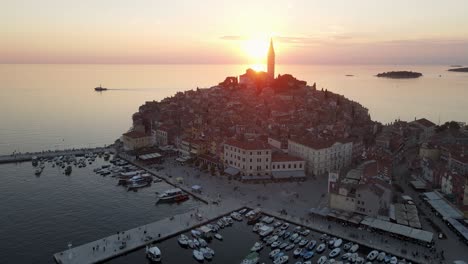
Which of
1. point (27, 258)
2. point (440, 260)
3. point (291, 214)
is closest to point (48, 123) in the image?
point (27, 258)

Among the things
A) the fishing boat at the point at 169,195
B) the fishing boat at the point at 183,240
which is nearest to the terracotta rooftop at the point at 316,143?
the fishing boat at the point at 169,195

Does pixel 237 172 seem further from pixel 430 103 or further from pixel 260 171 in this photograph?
pixel 430 103

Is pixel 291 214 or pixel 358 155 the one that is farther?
pixel 358 155

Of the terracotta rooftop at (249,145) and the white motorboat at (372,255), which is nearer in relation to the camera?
the white motorboat at (372,255)

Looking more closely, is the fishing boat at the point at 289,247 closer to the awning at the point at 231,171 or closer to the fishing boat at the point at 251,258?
the fishing boat at the point at 251,258

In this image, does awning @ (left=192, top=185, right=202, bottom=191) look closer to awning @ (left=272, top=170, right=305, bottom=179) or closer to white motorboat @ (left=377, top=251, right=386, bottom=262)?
awning @ (left=272, top=170, right=305, bottom=179)

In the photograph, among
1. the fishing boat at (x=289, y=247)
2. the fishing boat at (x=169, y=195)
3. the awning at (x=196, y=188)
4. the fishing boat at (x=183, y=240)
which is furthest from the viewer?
the awning at (x=196, y=188)
